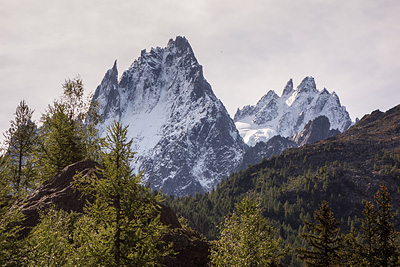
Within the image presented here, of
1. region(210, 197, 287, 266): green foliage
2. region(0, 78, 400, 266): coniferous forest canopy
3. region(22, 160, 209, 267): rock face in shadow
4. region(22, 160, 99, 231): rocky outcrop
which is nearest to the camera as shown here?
region(0, 78, 400, 266): coniferous forest canopy

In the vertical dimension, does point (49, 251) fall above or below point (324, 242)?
above

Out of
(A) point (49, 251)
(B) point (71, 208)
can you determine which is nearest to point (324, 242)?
(B) point (71, 208)

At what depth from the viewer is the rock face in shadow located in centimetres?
2675

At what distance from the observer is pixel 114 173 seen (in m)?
20.0

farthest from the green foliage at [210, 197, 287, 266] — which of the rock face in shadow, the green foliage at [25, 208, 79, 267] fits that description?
the green foliage at [25, 208, 79, 267]

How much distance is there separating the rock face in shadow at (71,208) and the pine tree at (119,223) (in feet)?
23.2

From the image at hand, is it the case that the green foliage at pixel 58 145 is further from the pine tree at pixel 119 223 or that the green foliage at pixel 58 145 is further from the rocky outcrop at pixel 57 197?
the pine tree at pixel 119 223

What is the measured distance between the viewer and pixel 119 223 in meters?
19.4

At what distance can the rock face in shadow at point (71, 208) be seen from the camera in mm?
26750

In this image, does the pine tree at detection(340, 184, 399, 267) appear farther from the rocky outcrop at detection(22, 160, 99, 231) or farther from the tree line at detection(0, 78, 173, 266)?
the rocky outcrop at detection(22, 160, 99, 231)

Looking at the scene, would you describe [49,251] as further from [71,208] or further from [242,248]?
[242,248]

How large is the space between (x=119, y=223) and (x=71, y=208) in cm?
989

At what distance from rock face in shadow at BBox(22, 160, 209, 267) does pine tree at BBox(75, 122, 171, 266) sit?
706 cm

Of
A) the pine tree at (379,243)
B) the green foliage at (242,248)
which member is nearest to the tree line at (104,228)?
the green foliage at (242,248)
